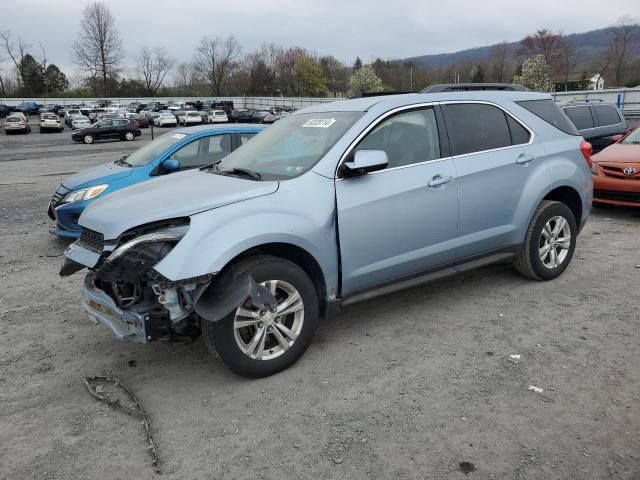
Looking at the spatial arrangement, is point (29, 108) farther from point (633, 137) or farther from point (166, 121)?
point (633, 137)

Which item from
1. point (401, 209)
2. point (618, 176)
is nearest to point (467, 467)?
point (401, 209)

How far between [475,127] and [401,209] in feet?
4.06

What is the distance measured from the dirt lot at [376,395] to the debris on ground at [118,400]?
0.14 feet

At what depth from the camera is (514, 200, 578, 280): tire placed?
504 centimetres

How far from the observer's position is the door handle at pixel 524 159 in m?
4.83

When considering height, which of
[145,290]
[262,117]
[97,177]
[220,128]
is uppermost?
[262,117]

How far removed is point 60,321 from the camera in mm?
4809

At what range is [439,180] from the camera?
14.1 feet

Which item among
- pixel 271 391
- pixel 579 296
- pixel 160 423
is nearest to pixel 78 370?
pixel 160 423

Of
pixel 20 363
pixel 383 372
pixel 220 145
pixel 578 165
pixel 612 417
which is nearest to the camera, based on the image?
pixel 612 417

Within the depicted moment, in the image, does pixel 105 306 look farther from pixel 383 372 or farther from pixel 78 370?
pixel 383 372

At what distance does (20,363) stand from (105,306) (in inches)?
45.3

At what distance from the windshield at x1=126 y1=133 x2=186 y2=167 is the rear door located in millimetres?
4477

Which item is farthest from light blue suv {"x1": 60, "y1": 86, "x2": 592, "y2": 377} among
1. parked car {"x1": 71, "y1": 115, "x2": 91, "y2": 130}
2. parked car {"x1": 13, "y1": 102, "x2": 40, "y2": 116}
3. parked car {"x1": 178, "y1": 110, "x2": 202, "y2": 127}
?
parked car {"x1": 13, "y1": 102, "x2": 40, "y2": 116}
